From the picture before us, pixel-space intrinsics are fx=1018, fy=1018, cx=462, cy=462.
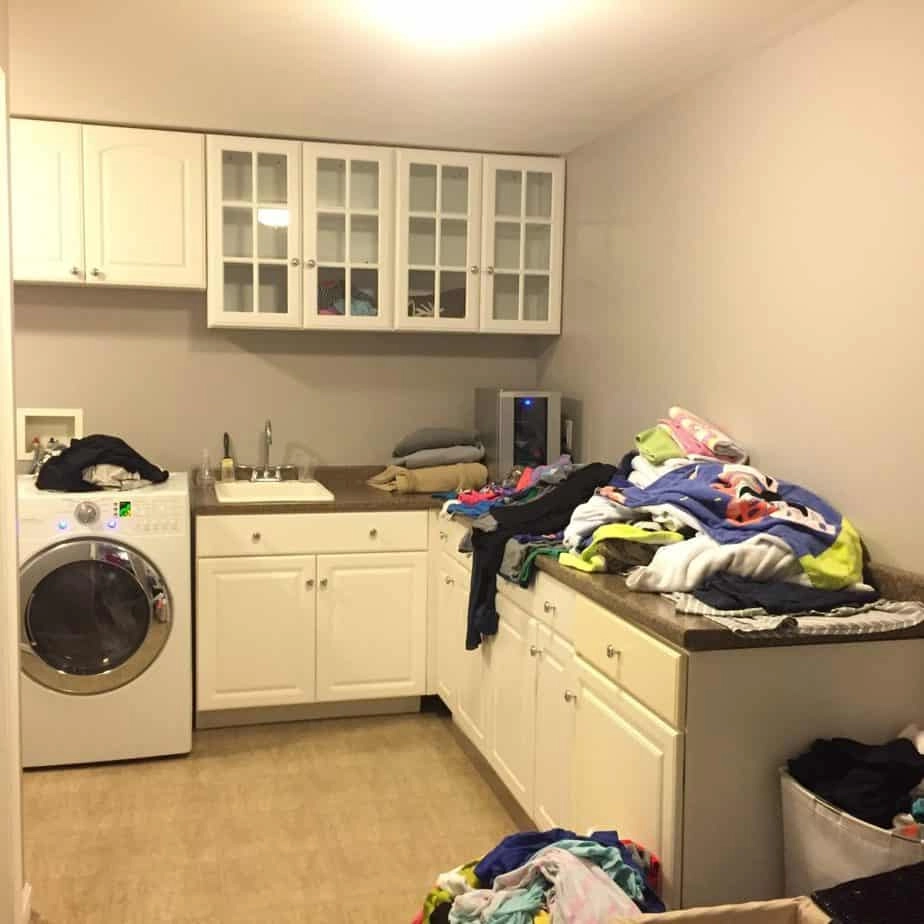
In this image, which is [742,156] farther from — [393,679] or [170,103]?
[393,679]

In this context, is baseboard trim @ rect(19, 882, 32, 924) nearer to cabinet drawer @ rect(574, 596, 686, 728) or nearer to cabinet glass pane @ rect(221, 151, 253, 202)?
cabinet drawer @ rect(574, 596, 686, 728)

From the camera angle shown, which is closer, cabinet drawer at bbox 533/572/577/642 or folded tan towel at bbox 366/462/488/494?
cabinet drawer at bbox 533/572/577/642

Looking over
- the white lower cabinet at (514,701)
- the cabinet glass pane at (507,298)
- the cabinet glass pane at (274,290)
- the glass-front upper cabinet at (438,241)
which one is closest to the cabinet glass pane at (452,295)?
the glass-front upper cabinet at (438,241)

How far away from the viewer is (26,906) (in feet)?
8.22

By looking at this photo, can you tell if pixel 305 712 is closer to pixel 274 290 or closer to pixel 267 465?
pixel 267 465

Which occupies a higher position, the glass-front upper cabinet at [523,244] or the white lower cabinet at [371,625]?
the glass-front upper cabinet at [523,244]

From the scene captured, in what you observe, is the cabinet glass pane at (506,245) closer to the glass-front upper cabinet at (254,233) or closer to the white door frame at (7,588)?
the glass-front upper cabinet at (254,233)

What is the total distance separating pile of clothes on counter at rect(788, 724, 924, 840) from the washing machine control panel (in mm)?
2207

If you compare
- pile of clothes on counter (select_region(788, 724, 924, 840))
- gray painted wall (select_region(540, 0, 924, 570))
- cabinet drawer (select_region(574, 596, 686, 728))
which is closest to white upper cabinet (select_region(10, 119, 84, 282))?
gray painted wall (select_region(540, 0, 924, 570))

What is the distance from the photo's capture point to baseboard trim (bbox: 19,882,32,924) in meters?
2.44

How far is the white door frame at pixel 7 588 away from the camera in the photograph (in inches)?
85.6

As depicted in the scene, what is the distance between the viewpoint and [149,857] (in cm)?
285

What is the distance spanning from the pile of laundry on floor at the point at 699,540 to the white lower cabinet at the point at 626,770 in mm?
253

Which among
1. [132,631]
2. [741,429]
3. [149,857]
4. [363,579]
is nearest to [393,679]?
[363,579]
